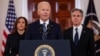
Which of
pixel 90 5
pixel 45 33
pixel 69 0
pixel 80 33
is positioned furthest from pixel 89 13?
pixel 45 33

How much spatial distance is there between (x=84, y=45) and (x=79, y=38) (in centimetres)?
11

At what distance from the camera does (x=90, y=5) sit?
5.52 meters

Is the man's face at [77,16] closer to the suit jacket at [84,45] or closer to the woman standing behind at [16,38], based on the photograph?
the suit jacket at [84,45]

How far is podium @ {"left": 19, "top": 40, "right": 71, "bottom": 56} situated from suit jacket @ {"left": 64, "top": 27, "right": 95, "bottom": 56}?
0.89 meters

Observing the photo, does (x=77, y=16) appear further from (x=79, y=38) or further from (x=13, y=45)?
(x=13, y=45)

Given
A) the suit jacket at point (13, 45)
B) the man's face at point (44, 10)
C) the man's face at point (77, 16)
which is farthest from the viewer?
the suit jacket at point (13, 45)

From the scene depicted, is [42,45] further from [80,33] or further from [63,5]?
[63,5]

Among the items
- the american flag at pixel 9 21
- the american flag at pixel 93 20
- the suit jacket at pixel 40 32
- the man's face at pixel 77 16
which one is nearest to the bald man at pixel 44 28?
the suit jacket at pixel 40 32

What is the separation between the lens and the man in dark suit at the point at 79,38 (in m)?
2.92

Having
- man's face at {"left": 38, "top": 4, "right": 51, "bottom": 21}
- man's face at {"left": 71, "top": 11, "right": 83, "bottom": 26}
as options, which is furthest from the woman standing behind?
man's face at {"left": 38, "top": 4, "right": 51, "bottom": 21}

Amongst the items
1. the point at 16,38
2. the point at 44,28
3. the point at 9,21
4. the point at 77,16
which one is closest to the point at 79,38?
the point at 77,16

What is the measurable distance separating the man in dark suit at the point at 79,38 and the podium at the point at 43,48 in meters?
0.89

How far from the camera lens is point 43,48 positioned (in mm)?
2016

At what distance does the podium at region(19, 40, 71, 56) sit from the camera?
2014 millimetres
